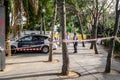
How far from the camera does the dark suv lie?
1936cm

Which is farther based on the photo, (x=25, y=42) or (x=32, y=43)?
(x=32, y=43)

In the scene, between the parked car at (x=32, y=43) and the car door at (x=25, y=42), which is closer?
the parked car at (x=32, y=43)

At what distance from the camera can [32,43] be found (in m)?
19.7

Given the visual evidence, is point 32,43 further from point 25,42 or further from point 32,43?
point 25,42

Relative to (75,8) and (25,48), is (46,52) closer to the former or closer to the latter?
(25,48)

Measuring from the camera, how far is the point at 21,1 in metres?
14.5

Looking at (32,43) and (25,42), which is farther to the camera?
(32,43)

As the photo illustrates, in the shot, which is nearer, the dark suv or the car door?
the dark suv

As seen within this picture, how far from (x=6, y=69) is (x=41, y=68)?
177cm

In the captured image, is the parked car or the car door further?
the car door

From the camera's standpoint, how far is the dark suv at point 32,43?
1936 centimetres

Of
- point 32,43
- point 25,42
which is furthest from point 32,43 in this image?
point 25,42

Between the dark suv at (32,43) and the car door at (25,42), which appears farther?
the car door at (25,42)

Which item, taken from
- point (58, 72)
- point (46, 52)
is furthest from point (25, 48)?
point (58, 72)
